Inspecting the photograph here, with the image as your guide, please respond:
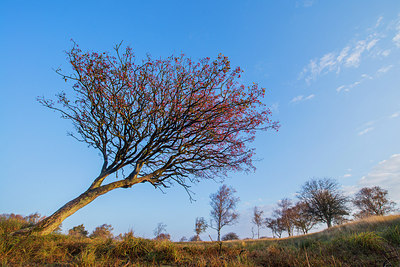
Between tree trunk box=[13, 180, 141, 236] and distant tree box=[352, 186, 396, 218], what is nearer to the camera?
tree trunk box=[13, 180, 141, 236]

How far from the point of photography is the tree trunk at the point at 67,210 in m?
4.68

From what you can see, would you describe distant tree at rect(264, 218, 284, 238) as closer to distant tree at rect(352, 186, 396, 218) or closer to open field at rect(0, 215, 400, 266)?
distant tree at rect(352, 186, 396, 218)

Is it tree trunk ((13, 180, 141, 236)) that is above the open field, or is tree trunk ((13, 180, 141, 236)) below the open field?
above

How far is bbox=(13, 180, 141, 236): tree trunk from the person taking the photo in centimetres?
468

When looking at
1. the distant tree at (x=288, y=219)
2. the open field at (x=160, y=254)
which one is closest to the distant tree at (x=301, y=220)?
the distant tree at (x=288, y=219)

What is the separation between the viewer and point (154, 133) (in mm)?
7945

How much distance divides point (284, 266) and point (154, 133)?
6.59 metres

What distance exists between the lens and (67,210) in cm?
565

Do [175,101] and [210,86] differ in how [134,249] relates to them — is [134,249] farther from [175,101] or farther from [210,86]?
[210,86]

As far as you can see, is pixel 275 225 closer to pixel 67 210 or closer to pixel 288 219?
pixel 288 219

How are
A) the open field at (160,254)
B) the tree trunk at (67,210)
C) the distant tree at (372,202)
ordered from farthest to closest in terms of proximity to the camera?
the distant tree at (372,202), the tree trunk at (67,210), the open field at (160,254)

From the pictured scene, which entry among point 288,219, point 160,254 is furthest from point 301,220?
point 160,254

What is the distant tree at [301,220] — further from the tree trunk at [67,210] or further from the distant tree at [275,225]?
the tree trunk at [67,210]

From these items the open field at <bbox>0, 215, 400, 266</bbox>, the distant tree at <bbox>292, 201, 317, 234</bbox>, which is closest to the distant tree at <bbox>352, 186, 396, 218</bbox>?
the distant tree at <bbox>292, 201, 317, 234</bbox>
